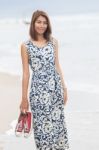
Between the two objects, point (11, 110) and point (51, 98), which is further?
point (11, 110)

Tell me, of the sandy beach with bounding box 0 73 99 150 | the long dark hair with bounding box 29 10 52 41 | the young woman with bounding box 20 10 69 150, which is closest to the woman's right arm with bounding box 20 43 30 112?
the young woman with bounding box 20 10 69 150

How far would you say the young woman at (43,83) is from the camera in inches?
182

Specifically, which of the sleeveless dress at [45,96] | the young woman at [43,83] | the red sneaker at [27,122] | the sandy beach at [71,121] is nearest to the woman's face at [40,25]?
the young woman at [43,83]

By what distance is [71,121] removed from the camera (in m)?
7.03

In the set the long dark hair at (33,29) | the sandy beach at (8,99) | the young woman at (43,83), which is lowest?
the sandy beach at (8,99)

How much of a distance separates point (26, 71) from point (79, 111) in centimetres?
336

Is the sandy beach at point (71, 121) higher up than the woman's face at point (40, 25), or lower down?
lower down

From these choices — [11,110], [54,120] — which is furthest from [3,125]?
[54,120]

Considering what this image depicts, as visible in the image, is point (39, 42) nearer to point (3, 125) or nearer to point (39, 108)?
point (39, 108)

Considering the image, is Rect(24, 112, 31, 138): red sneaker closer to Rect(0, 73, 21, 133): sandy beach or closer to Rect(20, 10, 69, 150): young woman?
Rect(20, 10, 69, 150): young woman

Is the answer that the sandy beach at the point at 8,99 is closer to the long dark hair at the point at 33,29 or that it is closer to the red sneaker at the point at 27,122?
the red sneaker at the point at 27,122

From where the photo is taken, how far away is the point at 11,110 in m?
7.93

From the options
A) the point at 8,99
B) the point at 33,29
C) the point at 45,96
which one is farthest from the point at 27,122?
the point at 8,99

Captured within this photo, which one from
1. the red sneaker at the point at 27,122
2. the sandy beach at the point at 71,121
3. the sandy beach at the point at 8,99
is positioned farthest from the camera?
the sandy beach at the point at 8,99
